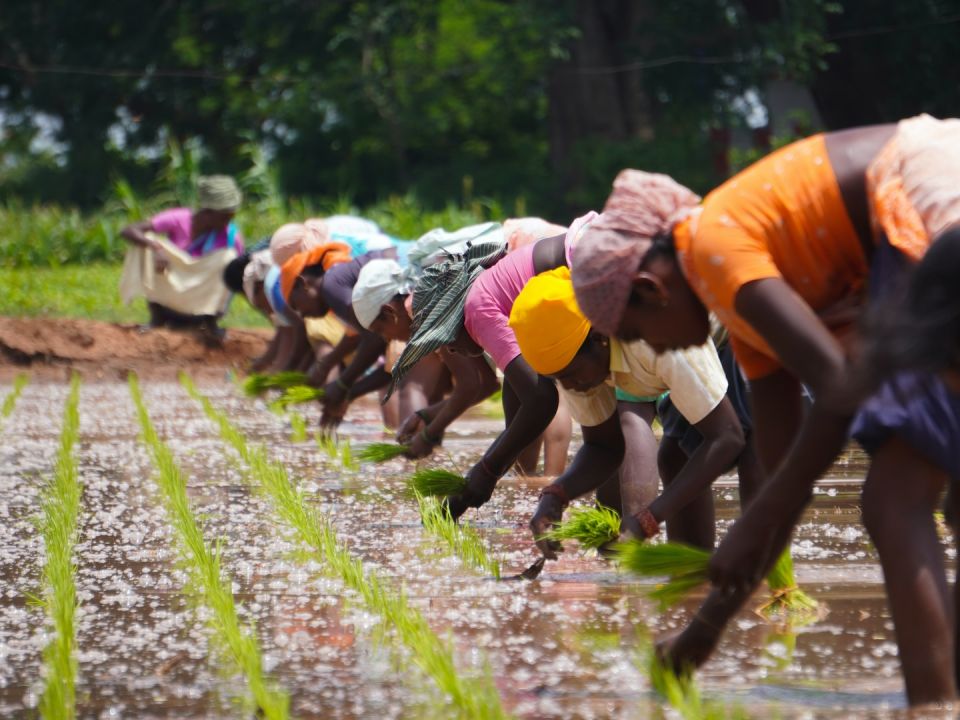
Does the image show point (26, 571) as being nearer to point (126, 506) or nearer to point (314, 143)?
point (126, 506)

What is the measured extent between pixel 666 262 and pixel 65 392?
35.7 feet

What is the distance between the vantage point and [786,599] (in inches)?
168

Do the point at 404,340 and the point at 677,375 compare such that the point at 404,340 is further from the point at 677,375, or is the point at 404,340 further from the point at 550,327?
the point at 677,375

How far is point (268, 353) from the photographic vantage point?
1235cm

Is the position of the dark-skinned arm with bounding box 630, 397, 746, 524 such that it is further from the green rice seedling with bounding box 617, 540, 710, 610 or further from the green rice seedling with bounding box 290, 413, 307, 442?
the green rice seedling with bounding box 290, 413, 307, 442

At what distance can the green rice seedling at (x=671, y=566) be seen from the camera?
11.1ft

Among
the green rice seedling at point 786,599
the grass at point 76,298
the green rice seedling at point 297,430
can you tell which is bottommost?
the grass at point 76,298

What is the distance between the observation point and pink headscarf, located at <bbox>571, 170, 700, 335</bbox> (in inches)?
129

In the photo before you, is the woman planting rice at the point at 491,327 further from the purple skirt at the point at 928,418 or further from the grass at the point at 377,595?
the purple skirt at the point at 928,418

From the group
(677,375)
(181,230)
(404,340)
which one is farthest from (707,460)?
(181,230)

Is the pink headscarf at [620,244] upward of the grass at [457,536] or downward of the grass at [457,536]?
upward

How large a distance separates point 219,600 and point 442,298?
2.06 meters

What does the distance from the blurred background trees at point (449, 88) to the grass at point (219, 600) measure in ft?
45.2

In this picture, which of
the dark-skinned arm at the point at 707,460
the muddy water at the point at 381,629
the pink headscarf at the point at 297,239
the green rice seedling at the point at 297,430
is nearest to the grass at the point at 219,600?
the muddy water at the point at 381,629
